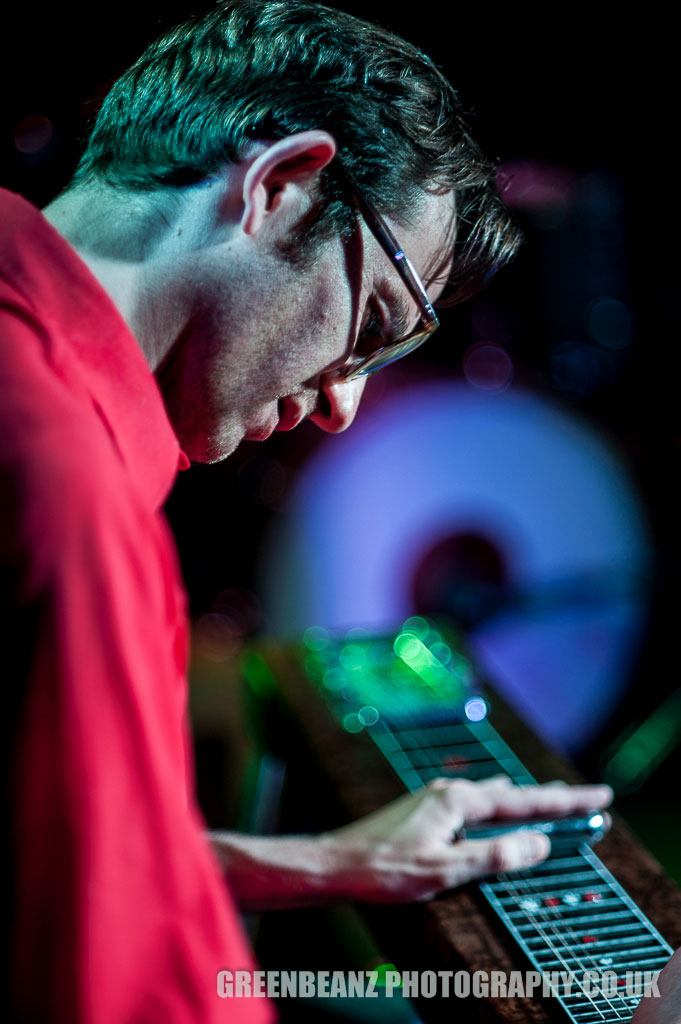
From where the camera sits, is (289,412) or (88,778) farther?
(289,412)

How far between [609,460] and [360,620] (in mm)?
1102

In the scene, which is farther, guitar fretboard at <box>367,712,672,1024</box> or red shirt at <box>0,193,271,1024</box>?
guitar fretboard at <box>367,712,672,1024</box>

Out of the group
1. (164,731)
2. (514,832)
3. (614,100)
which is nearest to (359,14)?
(164,731)

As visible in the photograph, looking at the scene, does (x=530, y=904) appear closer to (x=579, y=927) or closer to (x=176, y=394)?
(x=579, y=927)

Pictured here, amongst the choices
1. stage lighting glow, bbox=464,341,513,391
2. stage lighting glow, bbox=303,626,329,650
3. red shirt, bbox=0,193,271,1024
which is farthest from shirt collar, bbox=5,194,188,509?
stage lighting glow, bbox=464,341,513,391

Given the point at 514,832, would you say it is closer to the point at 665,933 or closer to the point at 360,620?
the point at 665,933

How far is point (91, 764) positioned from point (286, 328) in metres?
0.57

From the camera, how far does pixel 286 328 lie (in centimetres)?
102

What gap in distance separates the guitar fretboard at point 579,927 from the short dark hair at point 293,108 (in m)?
0.84

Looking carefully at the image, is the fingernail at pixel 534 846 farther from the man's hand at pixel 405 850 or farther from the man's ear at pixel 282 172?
the man's ear at pixel 282 172

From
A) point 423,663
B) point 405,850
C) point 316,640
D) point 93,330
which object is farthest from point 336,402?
point 316,640

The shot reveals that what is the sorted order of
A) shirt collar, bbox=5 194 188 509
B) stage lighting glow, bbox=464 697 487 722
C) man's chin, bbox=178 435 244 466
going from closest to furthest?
1. shirt collar, bbox=5 194 188 509
2. man's chin, bbox=178 435 244 466
3. stage lighting glow, bbox=464 697 487 722

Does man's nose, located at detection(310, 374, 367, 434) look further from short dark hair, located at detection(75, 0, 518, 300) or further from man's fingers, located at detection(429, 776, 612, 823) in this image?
man's fingers, located at detection(429, 776, 612, 823)

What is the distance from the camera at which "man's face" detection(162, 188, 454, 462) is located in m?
0.97
